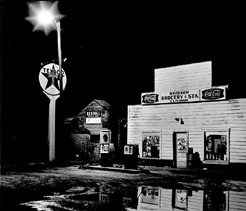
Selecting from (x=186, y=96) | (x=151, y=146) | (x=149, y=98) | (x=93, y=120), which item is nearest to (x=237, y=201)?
(x=186, y=96)

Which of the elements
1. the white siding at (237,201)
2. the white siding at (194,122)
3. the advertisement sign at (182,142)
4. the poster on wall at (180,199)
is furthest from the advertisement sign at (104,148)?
the white siding at (237,201)

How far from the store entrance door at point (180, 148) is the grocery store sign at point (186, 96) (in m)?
2.29

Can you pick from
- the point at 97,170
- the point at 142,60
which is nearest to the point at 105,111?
the point at 142,60

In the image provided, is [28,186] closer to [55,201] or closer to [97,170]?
[55,201]

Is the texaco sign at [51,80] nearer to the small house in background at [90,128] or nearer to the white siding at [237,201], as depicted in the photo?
the small house in background at [90,128]

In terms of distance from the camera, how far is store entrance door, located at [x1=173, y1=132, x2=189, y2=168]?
23406 mm

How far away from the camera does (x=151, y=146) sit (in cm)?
2505

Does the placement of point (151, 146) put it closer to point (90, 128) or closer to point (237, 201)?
point (90, 128)

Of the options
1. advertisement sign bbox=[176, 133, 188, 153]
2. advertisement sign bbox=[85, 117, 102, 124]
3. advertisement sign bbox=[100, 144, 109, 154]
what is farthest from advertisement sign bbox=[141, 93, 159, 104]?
advertisement sign bbox=[85, 117, 102, 124]

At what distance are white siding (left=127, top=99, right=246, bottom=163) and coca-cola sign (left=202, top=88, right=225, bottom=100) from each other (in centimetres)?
34

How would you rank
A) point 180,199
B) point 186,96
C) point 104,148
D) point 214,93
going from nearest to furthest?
point 180,199, point 214,93, point 186,96, point 104,148

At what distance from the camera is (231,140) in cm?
2116

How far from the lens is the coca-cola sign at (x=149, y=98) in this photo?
25.1 m

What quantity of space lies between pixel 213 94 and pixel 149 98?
4.94 m
